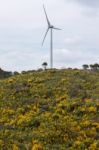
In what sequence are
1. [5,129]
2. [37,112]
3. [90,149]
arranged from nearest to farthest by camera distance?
[90,149], [5,129], [37,112]

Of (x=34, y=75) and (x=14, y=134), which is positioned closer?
(x=14, y=134)

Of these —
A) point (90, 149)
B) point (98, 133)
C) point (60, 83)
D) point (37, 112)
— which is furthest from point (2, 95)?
point (90, 149)

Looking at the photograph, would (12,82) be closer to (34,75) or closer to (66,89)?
(34,75)

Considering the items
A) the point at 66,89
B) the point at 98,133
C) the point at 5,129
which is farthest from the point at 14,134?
the point at 66,89

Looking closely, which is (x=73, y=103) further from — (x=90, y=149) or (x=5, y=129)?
(x=90, y=149)

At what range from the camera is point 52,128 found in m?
25.3

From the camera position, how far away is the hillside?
2391 cm

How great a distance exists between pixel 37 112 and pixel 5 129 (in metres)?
3.15

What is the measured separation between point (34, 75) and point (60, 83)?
523 cm

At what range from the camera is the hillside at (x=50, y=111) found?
2391 centimetres

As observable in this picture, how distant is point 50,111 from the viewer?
97.6ft

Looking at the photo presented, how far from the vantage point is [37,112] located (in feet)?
95.6

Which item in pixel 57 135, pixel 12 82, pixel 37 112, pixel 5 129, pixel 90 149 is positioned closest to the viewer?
pixel 90 149

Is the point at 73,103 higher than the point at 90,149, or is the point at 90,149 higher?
the point at 73,103
